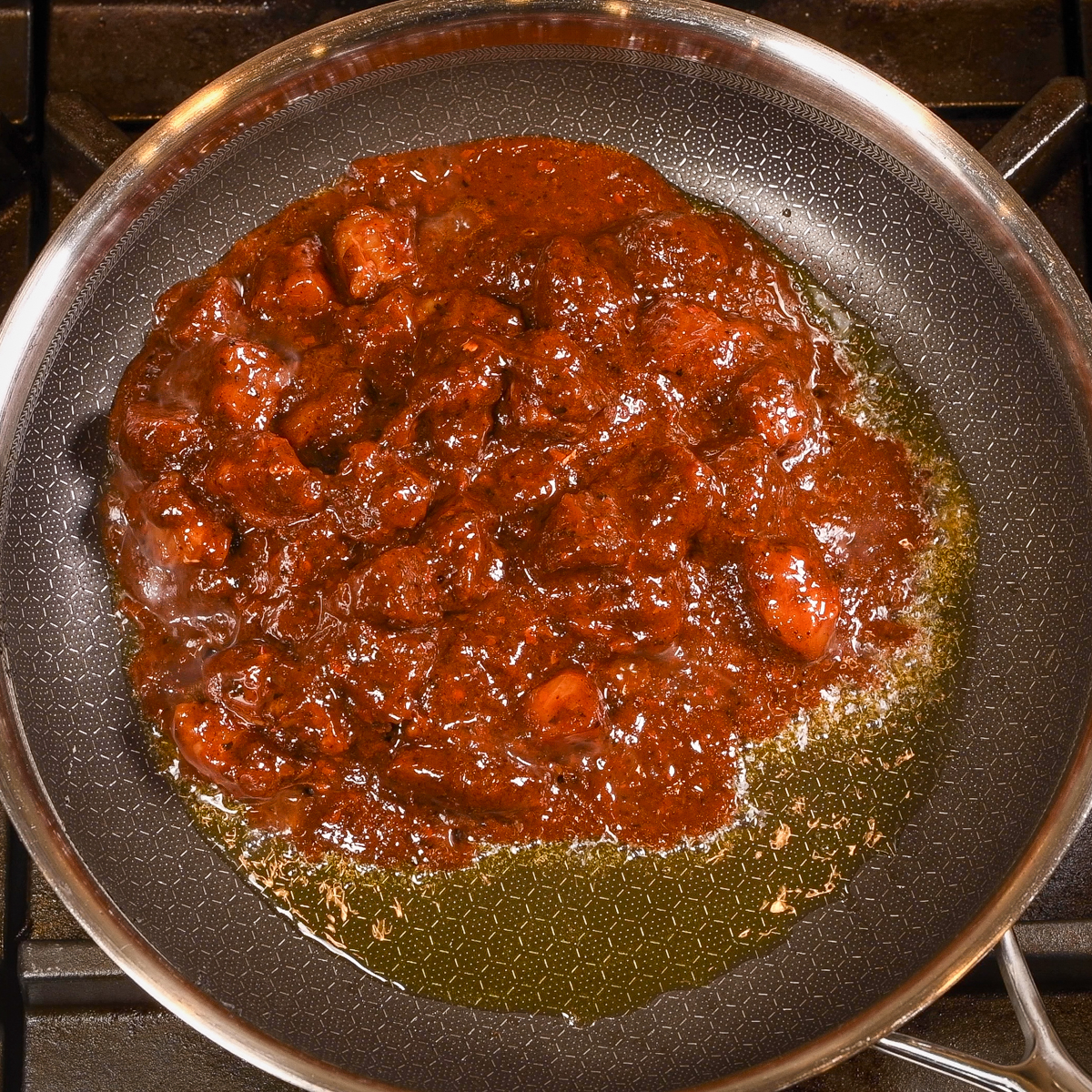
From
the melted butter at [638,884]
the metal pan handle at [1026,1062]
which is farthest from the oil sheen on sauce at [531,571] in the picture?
the metal pan handle at [1026,1062]

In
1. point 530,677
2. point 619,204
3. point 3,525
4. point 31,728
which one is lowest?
point 31,728

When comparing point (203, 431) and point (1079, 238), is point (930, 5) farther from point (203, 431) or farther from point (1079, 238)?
point (203, 431)

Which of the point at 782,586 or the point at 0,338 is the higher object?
the point at 0,338

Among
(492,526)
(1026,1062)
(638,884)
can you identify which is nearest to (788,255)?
(492,526)

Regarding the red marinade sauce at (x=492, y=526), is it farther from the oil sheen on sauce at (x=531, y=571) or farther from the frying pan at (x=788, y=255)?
the frying pan at (x=788, y=255)

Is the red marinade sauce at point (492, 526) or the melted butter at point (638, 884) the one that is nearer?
the red marinade sauce at point (492, 526)

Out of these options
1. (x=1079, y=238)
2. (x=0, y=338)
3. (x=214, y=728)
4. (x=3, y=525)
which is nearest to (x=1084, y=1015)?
(x=1079, y=238)

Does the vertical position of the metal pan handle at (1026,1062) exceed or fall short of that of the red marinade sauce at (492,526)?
it falls short

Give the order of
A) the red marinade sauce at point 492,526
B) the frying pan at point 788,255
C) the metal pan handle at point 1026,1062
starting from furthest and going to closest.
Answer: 1. the frying pan at point 788,255
2. the red marinade sauce at point 492,526
3. the metal pan handle at point 1026,1062

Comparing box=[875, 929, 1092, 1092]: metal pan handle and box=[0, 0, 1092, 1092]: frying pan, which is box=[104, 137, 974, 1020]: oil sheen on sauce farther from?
box=[875, 929, 1092, 1092]: metal pan handle
